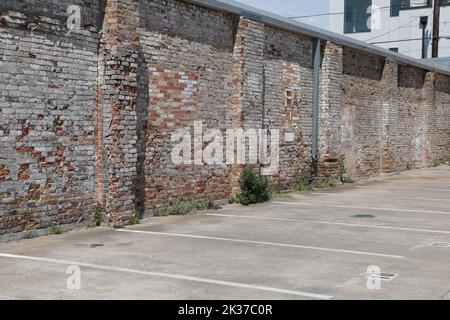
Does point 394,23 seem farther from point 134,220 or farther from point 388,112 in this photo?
point 134,220

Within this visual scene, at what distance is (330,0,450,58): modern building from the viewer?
1684 inches

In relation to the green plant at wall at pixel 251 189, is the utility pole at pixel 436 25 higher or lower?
higher

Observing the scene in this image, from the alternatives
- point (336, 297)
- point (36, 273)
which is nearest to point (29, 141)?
point (36, 273)

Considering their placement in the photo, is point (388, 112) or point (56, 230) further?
point (388, 112)

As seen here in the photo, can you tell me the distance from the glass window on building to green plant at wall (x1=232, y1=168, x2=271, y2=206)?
38.6 m

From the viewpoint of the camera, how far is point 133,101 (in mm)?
10461

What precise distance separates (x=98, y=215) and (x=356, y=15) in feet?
143

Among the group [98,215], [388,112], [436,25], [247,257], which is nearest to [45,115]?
[98,215]

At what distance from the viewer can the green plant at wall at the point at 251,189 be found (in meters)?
13.4

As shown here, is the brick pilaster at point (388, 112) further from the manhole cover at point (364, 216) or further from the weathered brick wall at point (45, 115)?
the weathered brick wall at point (45, 115)

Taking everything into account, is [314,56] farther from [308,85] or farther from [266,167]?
[266,167]

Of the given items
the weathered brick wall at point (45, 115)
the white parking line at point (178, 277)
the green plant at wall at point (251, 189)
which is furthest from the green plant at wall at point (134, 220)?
the green plant at wall at point (251, 189)

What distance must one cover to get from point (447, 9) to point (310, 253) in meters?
39.8

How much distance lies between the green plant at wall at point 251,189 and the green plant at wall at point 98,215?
4.06 m
